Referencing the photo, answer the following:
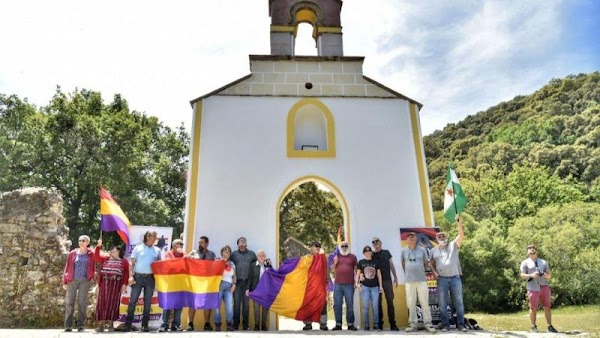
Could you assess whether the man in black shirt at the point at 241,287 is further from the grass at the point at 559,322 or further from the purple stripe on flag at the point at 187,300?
the grass at the point at 559,322

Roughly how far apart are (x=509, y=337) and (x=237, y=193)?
233 inches

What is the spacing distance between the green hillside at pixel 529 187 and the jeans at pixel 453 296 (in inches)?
603

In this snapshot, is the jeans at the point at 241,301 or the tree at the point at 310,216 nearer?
the jeans at the point at 241,301

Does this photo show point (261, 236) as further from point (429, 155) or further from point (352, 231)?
point (429, 155)

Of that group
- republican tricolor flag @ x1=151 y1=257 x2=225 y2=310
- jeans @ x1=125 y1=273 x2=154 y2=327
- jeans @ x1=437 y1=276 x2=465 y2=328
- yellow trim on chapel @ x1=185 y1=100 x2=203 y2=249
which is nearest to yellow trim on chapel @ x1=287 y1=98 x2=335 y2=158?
yellow trim on chapel @ x1=185 y1=100 x2=203 y2=249

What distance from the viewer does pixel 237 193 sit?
9820mm

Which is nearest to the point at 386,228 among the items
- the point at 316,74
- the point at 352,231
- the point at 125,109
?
the point at 352,231

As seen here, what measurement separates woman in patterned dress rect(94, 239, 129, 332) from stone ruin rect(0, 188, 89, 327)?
128 inches

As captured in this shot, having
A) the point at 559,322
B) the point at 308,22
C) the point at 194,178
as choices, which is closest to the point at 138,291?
the point at 194,178

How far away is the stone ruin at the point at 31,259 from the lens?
10.6 metres

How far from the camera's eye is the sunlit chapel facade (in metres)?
9.66

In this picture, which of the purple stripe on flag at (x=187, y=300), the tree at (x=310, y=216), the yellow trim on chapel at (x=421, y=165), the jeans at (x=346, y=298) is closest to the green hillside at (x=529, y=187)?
the tree at (x=310, y=216)

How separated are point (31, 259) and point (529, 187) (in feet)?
117

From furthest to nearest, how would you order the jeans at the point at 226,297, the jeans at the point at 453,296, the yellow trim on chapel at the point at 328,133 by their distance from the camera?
the yellow trim on chapel at the point at 328,133
the jeans at the point at 226,297
the jeans at the point at 453,296
